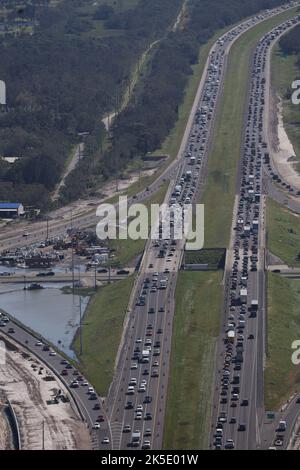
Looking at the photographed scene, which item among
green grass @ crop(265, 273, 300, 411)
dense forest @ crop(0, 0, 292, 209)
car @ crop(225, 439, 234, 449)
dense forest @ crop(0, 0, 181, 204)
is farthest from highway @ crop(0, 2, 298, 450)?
dense forest @ crop(0, 0, 181, 204)

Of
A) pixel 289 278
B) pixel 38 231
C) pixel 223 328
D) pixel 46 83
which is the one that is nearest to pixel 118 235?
pixel 38 231

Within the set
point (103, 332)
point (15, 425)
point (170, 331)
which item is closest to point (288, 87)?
point (103, 332)

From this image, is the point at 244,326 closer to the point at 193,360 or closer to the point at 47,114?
the point at 193,360

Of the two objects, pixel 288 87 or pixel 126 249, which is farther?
pixel 288 87

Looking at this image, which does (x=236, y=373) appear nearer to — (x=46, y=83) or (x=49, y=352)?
(x=49, y=352)

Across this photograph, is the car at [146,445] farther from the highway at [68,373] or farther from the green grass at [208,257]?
the green grass at [208,257]

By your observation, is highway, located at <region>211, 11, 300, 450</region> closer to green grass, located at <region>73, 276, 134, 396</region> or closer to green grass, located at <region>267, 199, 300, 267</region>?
green grass, located at <region>267, 199, 300, 267</region>
